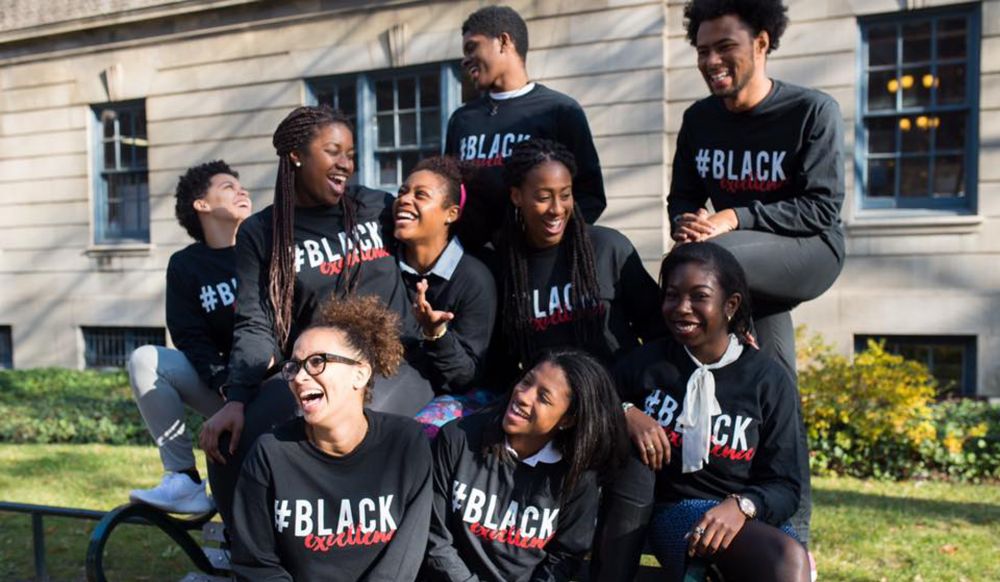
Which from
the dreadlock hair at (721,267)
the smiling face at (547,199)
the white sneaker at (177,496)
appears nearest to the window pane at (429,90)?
the white sneaker at (177,496)

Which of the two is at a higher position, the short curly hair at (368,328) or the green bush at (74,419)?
the short curly hair at (368,328)

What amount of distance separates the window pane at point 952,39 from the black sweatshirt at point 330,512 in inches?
346

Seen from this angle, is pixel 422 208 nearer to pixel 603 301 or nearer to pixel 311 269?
pixel 311 269

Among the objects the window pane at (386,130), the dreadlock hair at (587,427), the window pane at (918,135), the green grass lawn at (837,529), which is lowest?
the green grass lawn at (837,529)

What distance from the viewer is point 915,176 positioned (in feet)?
31.3

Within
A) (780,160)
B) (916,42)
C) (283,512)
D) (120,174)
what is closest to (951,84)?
(916,42)

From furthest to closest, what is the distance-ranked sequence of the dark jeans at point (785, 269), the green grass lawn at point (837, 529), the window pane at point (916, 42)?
the window pane at point (916, 42)
the green grass lawn at point (837, 529)
the dark jeans at point (785, 269)

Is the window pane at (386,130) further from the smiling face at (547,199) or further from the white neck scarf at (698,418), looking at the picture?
the white neck scarf at (698,418)

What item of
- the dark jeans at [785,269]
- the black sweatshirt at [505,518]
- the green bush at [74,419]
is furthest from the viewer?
the green bush at [74,419]

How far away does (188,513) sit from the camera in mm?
3742

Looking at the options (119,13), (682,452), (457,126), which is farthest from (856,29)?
(119,13)

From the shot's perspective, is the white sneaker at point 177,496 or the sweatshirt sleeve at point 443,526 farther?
the white sneaker at point 177,496

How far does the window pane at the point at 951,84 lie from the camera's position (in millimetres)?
9273

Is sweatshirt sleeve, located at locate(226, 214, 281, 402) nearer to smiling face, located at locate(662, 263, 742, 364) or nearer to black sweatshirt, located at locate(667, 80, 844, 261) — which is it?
smiling face, located at locate(662, 263, 742, 364)
